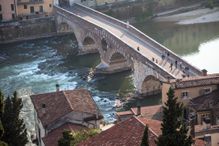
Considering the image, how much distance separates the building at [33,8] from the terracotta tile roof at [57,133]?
51.2 metres

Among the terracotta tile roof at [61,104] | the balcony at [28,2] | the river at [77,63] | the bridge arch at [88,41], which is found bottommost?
the river at [77,63]

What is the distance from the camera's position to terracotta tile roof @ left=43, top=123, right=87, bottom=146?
111 feet

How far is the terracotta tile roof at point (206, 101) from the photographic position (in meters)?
38.2

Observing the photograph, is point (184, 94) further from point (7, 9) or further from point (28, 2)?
point (28, 2)

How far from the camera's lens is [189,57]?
68062 mm

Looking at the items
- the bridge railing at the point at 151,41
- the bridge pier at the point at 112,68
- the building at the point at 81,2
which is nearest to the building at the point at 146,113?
the bridge railing at the point at 151,41

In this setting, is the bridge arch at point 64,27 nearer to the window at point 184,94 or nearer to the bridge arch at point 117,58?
the bridge arch at point 117,58

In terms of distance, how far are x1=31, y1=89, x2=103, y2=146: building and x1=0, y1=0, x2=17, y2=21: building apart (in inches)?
1859

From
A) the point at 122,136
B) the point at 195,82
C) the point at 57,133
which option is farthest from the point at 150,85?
the point at 122,136

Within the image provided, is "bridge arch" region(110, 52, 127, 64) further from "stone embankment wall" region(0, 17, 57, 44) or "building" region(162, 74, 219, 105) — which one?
"building" region(162, 74, 219, 105)

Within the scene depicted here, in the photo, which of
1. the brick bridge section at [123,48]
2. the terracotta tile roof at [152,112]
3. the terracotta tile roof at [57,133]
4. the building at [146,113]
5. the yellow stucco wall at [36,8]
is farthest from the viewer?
the yellow stucco wall at [36,8]

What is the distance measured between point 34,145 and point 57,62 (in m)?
30.5

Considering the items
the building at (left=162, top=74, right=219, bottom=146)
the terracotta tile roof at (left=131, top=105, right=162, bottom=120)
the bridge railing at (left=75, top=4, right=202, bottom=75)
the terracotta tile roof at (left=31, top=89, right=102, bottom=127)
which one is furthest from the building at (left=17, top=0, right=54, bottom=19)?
the terracotta tile roof at (left=131, top=105, right=162, bottom=120)

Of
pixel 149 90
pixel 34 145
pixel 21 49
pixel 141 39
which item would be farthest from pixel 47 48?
pixel 34 145
